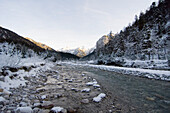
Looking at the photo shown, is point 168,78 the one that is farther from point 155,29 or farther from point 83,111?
point 155,29

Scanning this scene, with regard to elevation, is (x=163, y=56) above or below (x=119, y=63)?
above

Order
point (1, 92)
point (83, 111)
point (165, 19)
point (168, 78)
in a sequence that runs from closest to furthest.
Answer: point (83, 111) → point (1, 92) → point (168, 78) → point (165, 19)

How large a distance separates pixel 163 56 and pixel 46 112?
26.7m

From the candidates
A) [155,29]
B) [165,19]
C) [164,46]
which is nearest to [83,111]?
[164,46]

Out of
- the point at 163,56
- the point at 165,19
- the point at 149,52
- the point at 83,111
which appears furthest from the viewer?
the point at 165,19

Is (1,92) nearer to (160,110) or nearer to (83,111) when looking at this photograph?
(83,111)

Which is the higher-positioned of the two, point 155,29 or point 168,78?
point 155,29

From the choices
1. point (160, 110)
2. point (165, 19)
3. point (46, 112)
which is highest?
point (165, 19)

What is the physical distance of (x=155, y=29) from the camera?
27562 mm

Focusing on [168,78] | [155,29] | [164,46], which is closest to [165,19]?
[155,29]

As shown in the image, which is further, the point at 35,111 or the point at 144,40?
the point at 144,40

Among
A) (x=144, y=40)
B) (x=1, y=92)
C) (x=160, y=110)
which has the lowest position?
(x=160, y=110)

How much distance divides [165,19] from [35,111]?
3881 cm

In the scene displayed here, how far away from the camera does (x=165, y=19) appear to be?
2703cm
